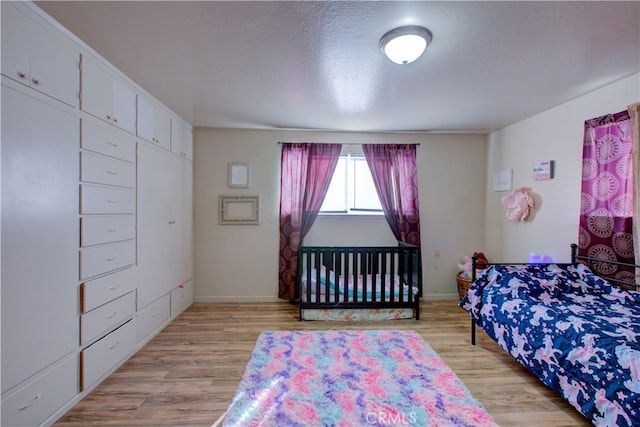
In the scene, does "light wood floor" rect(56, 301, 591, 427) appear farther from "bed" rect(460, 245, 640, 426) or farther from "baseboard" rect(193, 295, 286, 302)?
"baseboard" rect(193, 295, 286, 302)

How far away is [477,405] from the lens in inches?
63.6

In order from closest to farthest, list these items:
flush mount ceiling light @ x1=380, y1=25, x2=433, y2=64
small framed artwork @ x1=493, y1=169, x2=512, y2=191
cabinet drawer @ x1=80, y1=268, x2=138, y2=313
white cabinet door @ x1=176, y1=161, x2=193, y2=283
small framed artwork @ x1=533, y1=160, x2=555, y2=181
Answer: flush mount ceiling light @ x1=380, y1=25, x2=433, y2=64
cabinet drawer @ x1=80, y1=268, x2=138, y2=313
small framed artwork @ x1=533, y1=160, x2=555, y2=181
white cabinet door @ x1=176, y1=161, x2=193, y2=283
small framed artwork @ x1=493, y1=169, x2=512, y2=191

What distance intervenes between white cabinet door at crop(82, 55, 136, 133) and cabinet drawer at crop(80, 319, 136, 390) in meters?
1.51

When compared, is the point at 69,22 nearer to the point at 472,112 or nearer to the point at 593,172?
the point at 472,112

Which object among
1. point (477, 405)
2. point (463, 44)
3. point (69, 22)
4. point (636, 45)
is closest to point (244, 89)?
point (69, 22)

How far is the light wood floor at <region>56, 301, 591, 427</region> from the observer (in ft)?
5.10

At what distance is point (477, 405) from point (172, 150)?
10.8 ft

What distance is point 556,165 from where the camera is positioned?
2.62 meters

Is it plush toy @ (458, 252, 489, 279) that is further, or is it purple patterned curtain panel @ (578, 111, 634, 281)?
plush toy @ (458, 252, 489, 279)

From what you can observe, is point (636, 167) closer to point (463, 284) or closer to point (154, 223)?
point (463, 284)

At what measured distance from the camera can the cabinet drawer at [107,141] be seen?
5.53 ft

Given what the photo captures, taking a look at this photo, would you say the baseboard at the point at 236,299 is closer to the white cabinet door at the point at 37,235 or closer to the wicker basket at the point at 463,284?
the white cabinet door at the point at 37,235

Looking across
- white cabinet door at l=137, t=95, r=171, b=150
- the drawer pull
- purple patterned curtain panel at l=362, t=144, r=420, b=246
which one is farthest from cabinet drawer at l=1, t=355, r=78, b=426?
purple patterned curtain panel at l=362, t=144, r=420, b=246

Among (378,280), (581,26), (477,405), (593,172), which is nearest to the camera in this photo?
(581,26)
